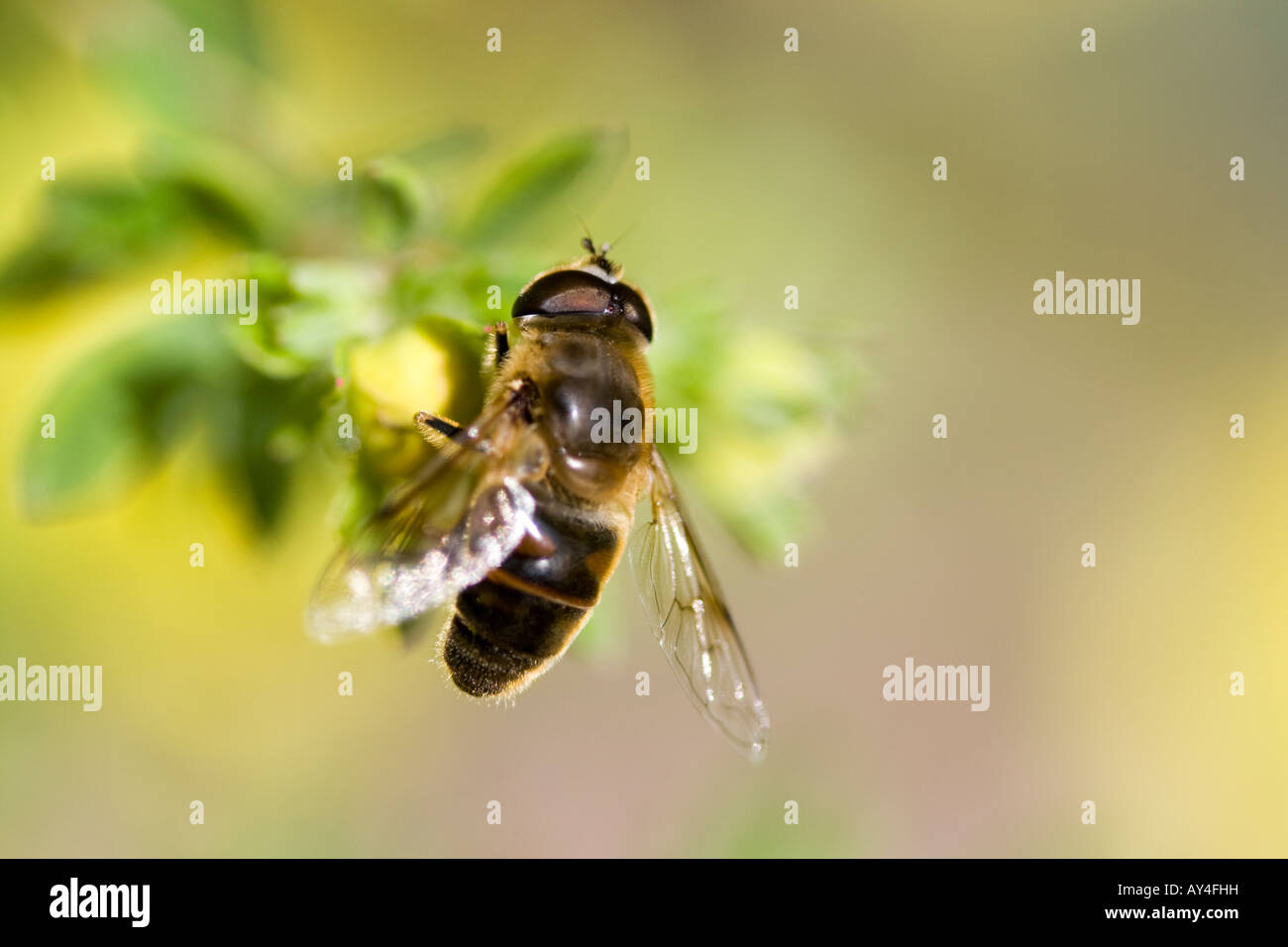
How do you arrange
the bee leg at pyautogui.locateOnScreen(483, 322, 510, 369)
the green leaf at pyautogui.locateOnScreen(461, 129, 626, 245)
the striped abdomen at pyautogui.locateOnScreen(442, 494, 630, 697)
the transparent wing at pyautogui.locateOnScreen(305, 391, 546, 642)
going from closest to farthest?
the transparent wing at pyautogui.locateOnScreen(305, 391, 546, 642), the striped abdomen at pyautogui.locateOnScreen(442, 494, 630, 697), the bee leg at pyautogui.locateOnScreen(483, 322, 510, 369), the green leaf at pyautogui.locateOnScreen(461, 129, 626, 245)

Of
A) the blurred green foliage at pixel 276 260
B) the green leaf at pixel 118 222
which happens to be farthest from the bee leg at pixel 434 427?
the green leaf at pixel 118 222

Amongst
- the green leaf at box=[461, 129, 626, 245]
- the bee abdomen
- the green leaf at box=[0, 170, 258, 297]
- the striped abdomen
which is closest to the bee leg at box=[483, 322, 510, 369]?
the striped abdomen

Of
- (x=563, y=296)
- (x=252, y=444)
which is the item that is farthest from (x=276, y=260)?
(x=563, y=296)

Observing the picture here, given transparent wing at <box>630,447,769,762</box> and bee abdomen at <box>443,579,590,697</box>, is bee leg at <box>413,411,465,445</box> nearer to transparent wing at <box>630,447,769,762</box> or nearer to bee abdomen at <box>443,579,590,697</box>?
bee abdomen at <box>443,579,590,697</box>

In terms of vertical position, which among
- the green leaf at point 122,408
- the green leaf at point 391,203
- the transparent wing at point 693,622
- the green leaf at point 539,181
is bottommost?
the transparent wing at point 693,622

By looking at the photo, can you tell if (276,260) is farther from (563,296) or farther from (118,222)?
(563,296)

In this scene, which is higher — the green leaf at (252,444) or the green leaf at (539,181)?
the green leaf at (539,181)

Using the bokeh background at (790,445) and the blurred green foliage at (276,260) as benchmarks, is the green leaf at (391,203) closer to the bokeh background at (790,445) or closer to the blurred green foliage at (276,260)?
the blurred green foliage at (276,260)
